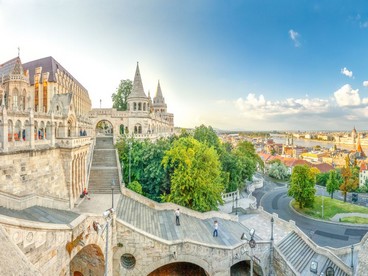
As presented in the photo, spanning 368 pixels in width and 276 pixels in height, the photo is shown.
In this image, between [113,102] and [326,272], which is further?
[113,102]

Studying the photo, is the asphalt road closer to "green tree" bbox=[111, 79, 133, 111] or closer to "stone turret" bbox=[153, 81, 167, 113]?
"green tree" bbox=[111, 79, 133, 111]

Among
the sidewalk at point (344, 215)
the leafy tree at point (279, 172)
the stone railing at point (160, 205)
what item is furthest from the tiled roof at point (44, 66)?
the leafy tree at point (279, 172)

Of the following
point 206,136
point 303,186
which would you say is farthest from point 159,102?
point 303,186

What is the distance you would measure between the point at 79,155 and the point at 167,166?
8.02 metres

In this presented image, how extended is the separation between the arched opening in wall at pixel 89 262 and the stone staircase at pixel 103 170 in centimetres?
726

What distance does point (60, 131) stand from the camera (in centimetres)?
1981

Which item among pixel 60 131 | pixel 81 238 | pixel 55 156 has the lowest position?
pixel 81 238

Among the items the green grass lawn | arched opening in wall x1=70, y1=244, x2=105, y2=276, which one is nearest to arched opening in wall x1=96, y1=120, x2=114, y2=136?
arched opening in wall x1=70, y1=244, x2=105, y2=276

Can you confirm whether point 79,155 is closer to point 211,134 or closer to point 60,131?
point 60,131

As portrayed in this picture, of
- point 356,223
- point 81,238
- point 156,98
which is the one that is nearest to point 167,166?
point 81,238

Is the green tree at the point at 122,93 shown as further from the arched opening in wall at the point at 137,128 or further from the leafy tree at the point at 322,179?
the leafy tree at the point at 322,179

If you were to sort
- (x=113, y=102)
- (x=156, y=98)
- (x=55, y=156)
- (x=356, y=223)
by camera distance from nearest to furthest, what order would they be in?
(x=55, y=156) → (x=356, y=223) → (x=113, y=102) → (x=156, y=98)

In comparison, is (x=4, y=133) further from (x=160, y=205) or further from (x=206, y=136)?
(x=206, y=136)

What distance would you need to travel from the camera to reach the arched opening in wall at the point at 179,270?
1791cm
